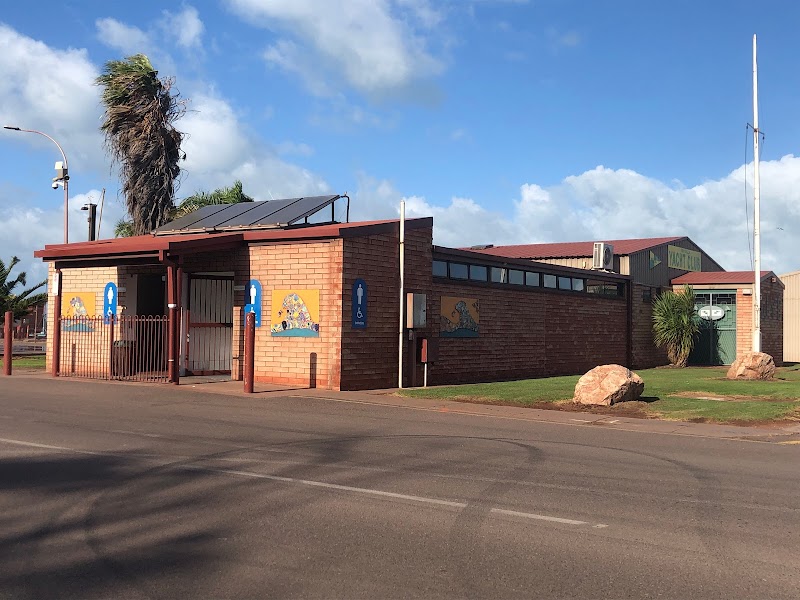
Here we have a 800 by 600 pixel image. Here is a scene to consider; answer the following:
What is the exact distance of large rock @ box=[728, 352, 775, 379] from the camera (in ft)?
77.8

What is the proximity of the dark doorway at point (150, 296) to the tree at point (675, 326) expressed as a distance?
67.8 ft

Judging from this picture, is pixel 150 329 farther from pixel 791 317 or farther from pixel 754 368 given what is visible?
pixel 791 317

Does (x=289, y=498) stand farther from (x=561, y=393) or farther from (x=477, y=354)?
(x=477, y=354)

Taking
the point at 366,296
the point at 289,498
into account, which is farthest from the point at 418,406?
the point at 289,498

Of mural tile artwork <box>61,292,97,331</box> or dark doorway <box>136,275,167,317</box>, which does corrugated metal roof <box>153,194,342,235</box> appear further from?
mural tile artwork <box>61,292,97,331</box>

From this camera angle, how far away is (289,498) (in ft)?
24.4

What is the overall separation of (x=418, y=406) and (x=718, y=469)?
7.86 meters

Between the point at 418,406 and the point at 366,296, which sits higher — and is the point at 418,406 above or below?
below

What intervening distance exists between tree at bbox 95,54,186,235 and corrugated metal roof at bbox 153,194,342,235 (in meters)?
10.0

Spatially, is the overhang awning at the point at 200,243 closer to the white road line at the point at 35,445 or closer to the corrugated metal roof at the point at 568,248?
the white road line at the point at 35,445

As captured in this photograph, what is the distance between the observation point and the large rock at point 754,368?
23.7 metres

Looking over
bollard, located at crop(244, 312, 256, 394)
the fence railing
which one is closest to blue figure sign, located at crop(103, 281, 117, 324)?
the fence railing

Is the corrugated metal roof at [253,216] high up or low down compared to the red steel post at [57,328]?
up

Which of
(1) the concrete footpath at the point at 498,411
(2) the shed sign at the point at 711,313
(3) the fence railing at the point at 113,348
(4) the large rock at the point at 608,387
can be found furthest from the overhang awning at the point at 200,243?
(2) the shed sign at the point at 711,313
